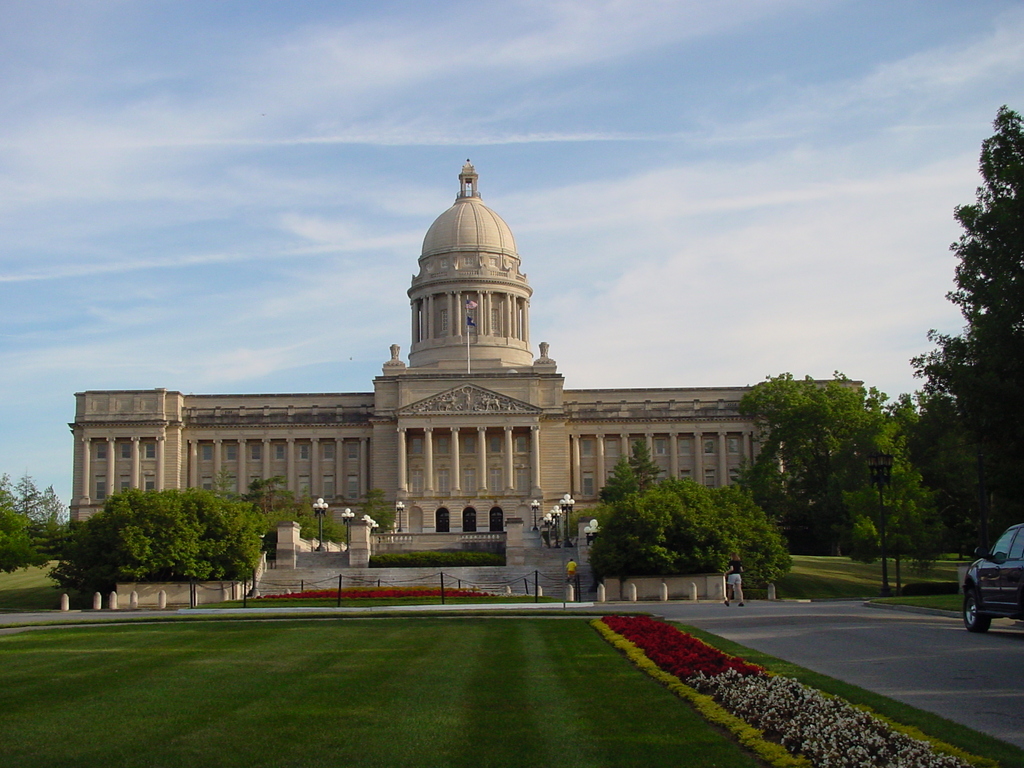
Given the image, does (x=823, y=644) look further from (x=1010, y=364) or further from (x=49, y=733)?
(x=49, y=733)

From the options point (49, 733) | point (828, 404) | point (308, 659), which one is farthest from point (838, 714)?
point (828, 404)

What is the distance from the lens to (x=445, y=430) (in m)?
111

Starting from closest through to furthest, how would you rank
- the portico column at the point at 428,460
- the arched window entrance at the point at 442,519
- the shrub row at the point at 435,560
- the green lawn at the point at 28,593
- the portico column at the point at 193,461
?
the green lawn at the point at 28,593 < the shrub row at the point at 435,560 < the arched window entrance at the point at 442,519 < the portico column at the point at 428,460 < the portico column at the point at 193,461

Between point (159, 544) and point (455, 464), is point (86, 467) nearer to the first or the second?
point (455, 464)

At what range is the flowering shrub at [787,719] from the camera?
37.6 ft

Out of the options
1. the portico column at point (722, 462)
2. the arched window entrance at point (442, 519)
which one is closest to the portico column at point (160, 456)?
the arched window entrance at point (442, 519)

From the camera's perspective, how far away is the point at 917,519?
221 ft

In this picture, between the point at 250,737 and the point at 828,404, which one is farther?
the point at 828,404

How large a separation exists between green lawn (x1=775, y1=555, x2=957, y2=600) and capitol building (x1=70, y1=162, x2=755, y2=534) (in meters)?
33.1

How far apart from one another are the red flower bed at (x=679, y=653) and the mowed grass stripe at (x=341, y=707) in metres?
0.63

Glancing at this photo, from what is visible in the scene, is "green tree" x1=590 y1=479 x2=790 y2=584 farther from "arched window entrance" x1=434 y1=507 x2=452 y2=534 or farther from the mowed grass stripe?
"arched window entrance" x1=434 y1=507 x2=452 y2=534

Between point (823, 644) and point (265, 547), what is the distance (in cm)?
5320

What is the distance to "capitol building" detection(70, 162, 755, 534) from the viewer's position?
110 meters

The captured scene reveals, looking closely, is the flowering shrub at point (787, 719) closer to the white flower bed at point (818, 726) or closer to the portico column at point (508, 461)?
the white flower bed at point (818, 726)
